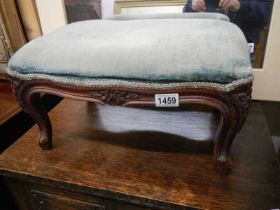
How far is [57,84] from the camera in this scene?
57cm

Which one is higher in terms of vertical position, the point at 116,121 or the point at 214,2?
the point at 214,2

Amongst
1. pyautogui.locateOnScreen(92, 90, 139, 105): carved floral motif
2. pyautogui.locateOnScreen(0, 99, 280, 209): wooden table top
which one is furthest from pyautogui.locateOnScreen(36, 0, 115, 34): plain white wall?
pyautogui.locateOnScreen(92, 90, 139, 105): carved floral motif

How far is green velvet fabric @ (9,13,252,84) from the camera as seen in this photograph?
1.52 ft

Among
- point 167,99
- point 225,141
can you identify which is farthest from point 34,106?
point 225,141

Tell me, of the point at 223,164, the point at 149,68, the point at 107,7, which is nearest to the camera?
the point at 149,68

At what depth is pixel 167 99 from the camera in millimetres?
512

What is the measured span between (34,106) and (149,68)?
1.11 feet

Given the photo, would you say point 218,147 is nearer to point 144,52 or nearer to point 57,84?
point 144,52

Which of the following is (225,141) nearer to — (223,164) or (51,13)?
(223,164)

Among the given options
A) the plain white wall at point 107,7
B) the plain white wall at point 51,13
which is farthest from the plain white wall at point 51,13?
the plain white wall at point 107,7

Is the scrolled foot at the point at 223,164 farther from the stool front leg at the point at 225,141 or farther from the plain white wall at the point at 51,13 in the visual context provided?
the plain white wall at the point at 51,13

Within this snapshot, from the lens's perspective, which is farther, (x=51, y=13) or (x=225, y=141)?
(x=51, y=13)

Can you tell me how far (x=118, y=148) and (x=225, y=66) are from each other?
0.40 m

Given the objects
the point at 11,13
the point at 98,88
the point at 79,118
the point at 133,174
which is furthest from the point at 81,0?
the point at 133,174
